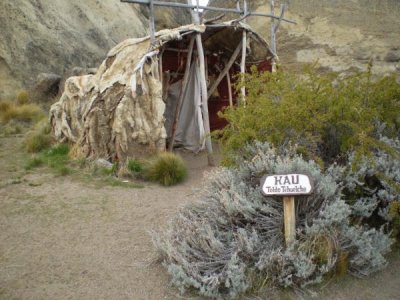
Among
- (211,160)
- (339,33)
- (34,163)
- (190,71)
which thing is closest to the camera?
(34,163)

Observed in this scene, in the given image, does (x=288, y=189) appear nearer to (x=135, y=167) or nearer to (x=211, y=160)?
(x=135, y=167)

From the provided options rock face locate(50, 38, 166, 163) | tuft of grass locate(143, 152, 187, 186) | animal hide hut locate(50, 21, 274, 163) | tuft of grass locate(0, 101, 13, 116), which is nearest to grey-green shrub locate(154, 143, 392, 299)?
animal hide hut locate(50, 21, 274, 163)

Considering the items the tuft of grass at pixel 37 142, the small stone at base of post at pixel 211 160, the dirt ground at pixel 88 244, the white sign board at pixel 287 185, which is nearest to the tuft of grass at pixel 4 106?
the tuft of grass at pixel 37 142

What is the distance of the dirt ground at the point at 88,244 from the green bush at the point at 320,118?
3.25 feet

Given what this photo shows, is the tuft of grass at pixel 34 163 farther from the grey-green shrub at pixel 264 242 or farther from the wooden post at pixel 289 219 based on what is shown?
the wooden post at pixel 289 219

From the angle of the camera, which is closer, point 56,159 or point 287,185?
point 287,185

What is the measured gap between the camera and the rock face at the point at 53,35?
43.7 ft

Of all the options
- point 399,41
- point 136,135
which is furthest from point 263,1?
point 136,135

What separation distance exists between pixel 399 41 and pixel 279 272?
51.0 feet

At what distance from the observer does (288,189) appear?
287 centimetres

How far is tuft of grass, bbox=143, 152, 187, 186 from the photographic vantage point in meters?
6.18

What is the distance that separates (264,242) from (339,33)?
50.5ft

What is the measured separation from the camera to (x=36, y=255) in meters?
3.70

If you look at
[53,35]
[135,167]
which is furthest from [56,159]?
[53,35]
